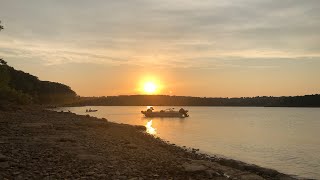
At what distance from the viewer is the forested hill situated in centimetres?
3522

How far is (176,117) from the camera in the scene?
15100 cm

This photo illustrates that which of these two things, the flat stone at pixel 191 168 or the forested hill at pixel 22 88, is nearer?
the flat stone at pixel 191 168

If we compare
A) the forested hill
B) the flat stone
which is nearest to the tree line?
the forested hill

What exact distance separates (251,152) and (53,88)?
164437 mm

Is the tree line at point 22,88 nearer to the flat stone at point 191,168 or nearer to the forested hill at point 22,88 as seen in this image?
the forested hill at point 22,88

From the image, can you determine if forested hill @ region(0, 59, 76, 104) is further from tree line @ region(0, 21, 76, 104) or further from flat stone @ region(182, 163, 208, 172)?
flat stone @ region(182, 163, 208, 172)

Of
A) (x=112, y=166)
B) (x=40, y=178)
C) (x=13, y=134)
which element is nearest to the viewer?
(x=40, y=178)

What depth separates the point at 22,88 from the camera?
125562 millimetres

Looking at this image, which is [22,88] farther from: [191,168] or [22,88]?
[191,168]

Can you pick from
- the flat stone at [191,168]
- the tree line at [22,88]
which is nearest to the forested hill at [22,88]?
the tree line at [22,88]

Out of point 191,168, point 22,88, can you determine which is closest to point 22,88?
point 22,88

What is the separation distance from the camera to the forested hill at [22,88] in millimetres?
35219

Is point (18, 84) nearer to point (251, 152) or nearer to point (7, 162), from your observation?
point (251, 152)

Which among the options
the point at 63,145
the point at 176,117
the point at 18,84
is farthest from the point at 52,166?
the point at 176,117
